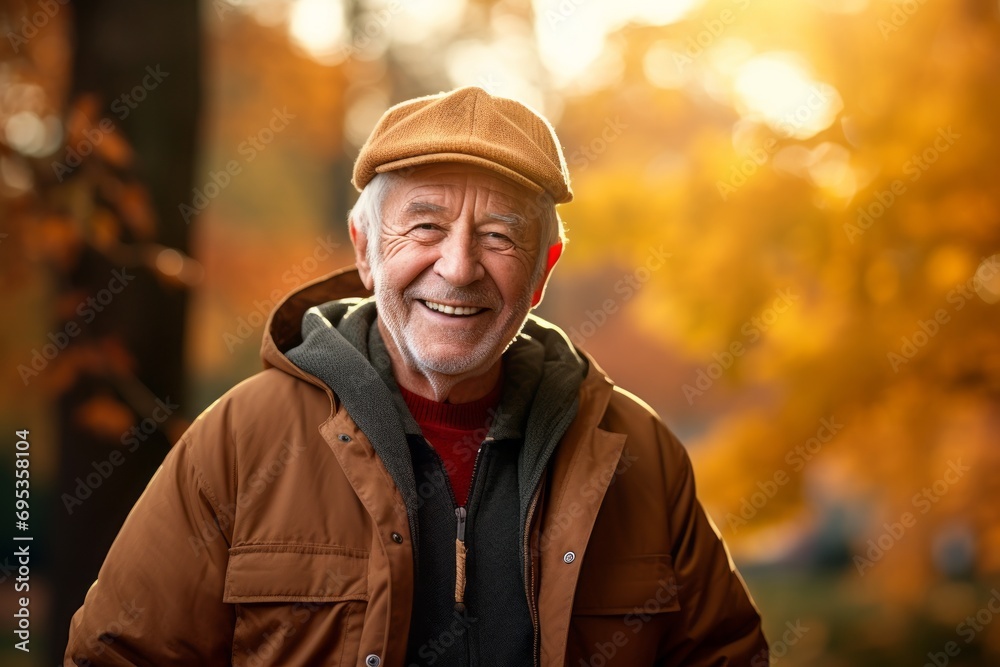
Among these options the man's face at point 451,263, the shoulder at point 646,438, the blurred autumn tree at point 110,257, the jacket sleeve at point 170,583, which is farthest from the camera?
the blurred autumn tree at point 110,257

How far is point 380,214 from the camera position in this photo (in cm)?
266

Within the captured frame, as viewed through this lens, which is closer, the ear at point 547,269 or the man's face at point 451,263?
the man's face at point 451,263

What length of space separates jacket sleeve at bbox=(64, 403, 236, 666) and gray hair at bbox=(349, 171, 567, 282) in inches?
27.6

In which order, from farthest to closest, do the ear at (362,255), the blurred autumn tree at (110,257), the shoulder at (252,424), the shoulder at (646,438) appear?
the blurred autumn tree at (110,257) → the shoulder at (646,438) → the ear at (362,255) → the shoulder at (252,424)

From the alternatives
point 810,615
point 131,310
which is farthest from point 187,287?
point 810,615

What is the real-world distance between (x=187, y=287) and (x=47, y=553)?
1329 mm

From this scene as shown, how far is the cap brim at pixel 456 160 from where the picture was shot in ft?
8.16

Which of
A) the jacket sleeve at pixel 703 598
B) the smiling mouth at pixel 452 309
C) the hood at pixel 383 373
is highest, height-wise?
the smiling mouth at pixel 452 309

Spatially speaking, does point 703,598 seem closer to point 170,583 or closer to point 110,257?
point 170,583

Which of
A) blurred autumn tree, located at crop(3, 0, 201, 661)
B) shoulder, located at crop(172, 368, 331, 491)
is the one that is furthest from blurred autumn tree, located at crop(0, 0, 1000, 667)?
shoulder, located at crop(172, 368, 331, 491)

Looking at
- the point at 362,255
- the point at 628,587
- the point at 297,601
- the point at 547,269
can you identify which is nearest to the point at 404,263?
the point at 362,255

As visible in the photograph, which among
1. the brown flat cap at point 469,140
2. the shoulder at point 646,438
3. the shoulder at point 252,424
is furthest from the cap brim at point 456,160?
the shoulder at point 646,438

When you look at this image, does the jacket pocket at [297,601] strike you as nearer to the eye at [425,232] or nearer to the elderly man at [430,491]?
the elderly man at [430,491]

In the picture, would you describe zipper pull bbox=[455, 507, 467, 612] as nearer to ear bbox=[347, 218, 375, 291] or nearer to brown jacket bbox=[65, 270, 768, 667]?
brown jacket bbox=[65, 270, 768, 667]
